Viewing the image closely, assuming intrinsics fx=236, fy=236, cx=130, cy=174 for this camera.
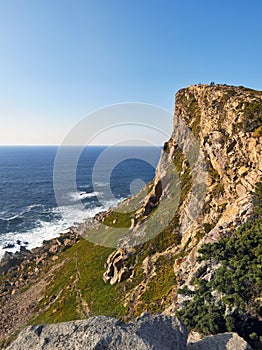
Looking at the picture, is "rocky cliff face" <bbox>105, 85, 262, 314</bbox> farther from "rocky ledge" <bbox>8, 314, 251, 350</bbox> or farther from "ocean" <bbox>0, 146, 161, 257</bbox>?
"ocean" <bbox>0, 146, 161, 257</bbox>

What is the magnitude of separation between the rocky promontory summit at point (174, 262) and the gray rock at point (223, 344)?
0.05 m

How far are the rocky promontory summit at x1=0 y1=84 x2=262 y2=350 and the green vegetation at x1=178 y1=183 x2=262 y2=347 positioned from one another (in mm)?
73

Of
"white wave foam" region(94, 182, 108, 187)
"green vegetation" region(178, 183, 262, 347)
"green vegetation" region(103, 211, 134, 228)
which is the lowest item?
"green vegetation" region(103, 211, 134, 228)

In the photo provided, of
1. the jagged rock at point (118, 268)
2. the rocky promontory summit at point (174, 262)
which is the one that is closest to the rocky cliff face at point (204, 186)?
the rocky promontory summit at point (174, 262)

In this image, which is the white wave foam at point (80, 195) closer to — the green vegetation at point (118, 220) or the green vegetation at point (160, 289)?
the green vegetation at point (118, 220)

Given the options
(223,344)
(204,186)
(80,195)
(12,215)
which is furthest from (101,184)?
(223,344)

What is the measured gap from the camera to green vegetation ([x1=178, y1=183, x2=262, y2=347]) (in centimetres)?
1414

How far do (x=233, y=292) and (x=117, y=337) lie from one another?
10.7 m

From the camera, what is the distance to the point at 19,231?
76.9 metres

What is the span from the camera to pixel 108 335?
8.98m

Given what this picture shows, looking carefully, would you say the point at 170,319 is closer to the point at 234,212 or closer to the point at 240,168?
the point at 234,212

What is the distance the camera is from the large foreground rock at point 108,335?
28.8 feet

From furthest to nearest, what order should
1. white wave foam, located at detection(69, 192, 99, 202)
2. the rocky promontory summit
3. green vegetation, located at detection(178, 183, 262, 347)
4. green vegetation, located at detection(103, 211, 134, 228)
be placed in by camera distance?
white wave foam, located at detection(69, 192, 99, 202), green vegetation, located at detection(103, 211, 134, 228), green vegetation, located at detection(178, 183, 262, 347), the rocky promontory summit

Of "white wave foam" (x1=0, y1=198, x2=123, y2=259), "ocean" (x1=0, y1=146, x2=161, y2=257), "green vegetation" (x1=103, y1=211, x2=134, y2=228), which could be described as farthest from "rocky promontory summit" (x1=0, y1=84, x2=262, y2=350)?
"ocean" (x1=0, y1=146, x2=161, y2=257)
